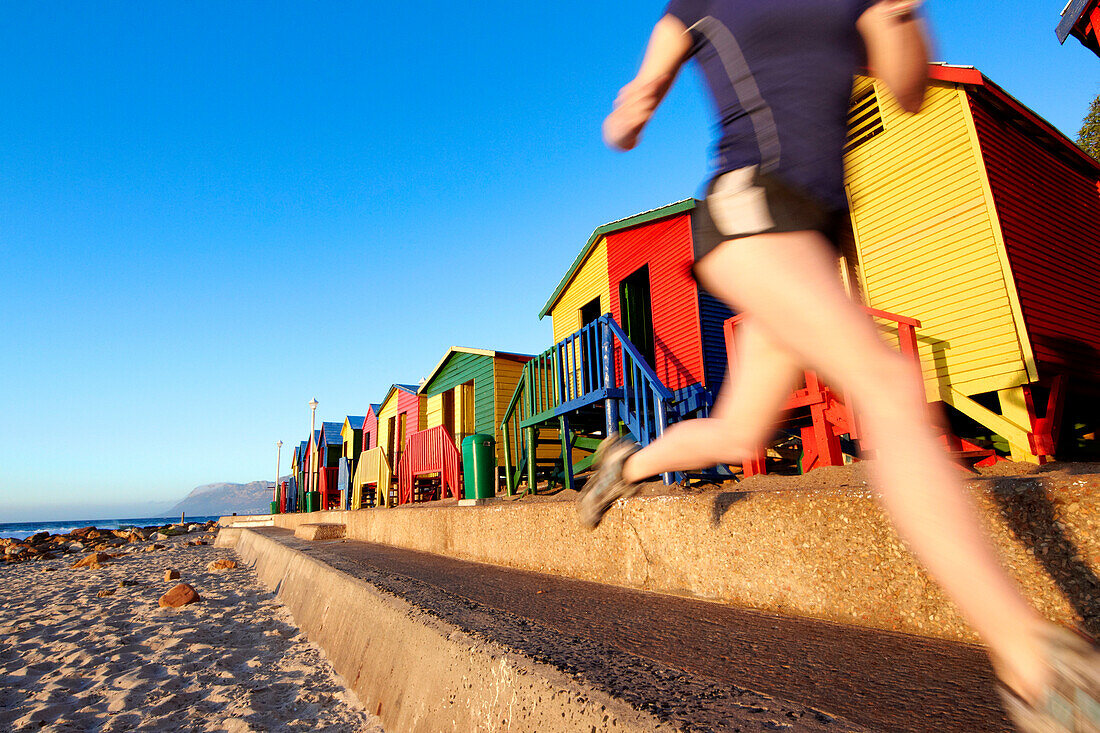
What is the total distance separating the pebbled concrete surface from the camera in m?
0.96

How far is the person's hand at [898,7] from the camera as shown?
1.07 metres

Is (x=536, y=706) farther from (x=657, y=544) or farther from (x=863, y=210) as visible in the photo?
(x=863, y=210)

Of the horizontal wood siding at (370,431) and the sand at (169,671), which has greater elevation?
the horizontal wood siding at (370,431)

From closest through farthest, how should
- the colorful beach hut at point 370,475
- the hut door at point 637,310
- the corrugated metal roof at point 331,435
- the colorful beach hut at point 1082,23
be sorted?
the colorful beach hut at point 1082,23 < the hut door at point 637,310 < the colorful beach hut at point 370,475 < the corrugated metal roof at point 331,435

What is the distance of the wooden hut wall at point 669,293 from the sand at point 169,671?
709 centimetres

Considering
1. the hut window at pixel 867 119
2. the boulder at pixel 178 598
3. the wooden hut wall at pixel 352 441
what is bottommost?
the boulder at pixel 178 598

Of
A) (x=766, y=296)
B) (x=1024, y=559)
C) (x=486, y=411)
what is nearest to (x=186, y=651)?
(x=766, y=296)

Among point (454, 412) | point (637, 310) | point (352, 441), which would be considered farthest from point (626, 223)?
point (352, 441)

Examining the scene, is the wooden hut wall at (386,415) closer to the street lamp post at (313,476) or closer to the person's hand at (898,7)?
the street lamp post at (313,476)

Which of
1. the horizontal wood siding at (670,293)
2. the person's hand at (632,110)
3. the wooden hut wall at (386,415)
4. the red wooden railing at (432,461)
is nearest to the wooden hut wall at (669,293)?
the horizontal wood siding at (670,293)

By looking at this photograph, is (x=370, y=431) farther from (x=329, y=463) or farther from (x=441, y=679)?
(x=441, y=679)

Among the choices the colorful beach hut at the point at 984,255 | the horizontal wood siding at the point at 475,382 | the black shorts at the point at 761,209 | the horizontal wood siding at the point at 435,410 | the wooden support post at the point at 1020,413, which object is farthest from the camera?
the horizontal wood siding at the point at 435,410

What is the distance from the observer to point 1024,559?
4.33 ft

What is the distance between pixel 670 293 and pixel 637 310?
1348 millimetres
